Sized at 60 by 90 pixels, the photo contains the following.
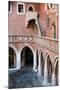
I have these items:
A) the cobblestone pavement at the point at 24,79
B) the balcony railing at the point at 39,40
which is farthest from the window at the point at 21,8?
the cobblestone pavement at the point at 24,79

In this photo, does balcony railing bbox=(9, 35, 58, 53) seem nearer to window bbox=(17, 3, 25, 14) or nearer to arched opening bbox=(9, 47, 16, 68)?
arched opening bbox=(9, 47, 16, 68)

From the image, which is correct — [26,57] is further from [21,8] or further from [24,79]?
[21,8]

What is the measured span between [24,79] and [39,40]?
360mm

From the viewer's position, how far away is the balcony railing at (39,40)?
207cm

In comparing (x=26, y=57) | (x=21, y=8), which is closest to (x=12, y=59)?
(x=26, y=57)

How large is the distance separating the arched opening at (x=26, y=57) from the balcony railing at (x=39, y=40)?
0.24 feet

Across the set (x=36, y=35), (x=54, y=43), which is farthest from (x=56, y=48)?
(x=36, y=35)

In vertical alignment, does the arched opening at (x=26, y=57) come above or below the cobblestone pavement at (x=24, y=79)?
above

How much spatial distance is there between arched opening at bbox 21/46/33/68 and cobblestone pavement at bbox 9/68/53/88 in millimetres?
44

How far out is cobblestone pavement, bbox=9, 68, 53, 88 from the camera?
2.03 metres

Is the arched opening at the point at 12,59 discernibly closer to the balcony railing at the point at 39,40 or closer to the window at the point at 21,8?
the balcony railing at the point at 39,40

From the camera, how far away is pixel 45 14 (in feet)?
6.95

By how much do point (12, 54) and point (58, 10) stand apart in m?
0.57

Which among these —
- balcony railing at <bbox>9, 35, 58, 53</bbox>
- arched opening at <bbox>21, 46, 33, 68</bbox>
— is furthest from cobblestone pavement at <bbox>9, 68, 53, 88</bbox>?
balcony railing at <bbox>9, 35, 58, 53</bbox>
